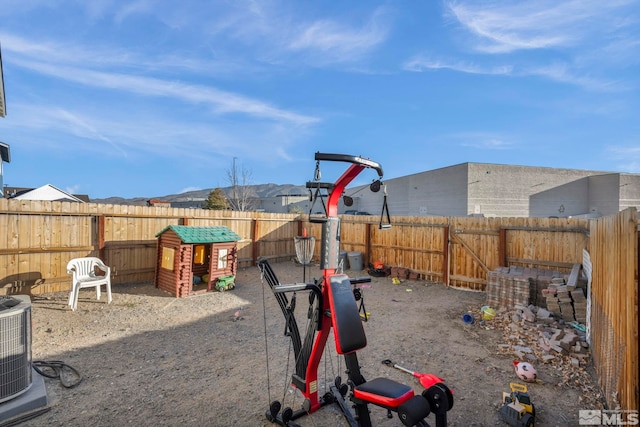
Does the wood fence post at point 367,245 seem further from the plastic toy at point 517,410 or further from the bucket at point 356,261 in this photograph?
the plastic toy at point 517,410

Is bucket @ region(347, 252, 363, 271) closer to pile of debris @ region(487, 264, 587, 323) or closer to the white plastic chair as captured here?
pile of debris @ region(487, 264, 587, 323)

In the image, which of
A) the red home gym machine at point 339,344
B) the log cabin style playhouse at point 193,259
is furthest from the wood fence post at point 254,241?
the red home gym machine at point 339,344

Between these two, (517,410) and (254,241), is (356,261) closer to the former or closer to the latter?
(254,241)

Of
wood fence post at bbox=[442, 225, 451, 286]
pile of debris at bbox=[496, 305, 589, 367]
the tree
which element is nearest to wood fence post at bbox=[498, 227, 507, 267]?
wood fence post at bbox=[442, 225, 451, 286]

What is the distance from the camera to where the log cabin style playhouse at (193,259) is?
8.10m

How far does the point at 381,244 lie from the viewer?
11609mm

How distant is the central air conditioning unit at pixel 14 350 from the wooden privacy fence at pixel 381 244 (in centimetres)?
509

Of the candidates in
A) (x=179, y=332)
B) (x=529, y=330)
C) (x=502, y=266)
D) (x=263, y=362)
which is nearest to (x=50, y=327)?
(x=179, y=332)

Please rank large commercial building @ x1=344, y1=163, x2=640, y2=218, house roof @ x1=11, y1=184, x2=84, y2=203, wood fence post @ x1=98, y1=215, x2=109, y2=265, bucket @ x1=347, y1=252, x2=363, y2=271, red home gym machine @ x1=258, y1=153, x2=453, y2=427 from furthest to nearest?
large commercial building @ x1=344, y1=163, x2=640, y2=218
house roof @ x1=11, y1=184, x2=84, y2=203
bucket @ x1=347, y1=252, x2=363, y2=271
wood fence post @ x1=98, y1=215, x2=109, y2=265
red home gym machine @ x1=258, y1=153, x2=453, y2=427

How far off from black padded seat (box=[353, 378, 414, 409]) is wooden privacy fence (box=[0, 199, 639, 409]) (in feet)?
9.79

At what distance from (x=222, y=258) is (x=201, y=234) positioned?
3.09ft

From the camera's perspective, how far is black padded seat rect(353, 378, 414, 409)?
229 cm

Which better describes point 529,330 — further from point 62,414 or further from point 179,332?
point 62,414

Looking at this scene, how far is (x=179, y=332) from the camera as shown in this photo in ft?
19.0
